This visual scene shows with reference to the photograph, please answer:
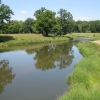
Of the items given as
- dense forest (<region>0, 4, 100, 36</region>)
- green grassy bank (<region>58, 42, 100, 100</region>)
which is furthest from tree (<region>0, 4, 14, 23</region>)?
green grassy bank (<region>58, 42, 100, 100</region>)

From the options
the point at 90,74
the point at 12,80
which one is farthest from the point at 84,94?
the point at 12,80

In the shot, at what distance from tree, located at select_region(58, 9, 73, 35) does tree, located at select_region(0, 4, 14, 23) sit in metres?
35.0

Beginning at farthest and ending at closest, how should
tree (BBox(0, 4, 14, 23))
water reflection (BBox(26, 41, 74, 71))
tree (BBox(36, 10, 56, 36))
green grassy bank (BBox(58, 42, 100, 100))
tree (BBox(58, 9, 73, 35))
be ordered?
tree (BBox(58, 9, 73, 35)) → tree (BBox(36, 10, 56, 36)) → tree (BBox(0, 4, 14, 23)) → water reflection (BBox(26, 41, 74, 71)) → green grassy bank (BBox(58, 42, 100, 100))

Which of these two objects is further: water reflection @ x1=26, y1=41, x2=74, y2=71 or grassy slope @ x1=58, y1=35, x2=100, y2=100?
water reflection @ x1=26, y1=41, x2=74, y2=71

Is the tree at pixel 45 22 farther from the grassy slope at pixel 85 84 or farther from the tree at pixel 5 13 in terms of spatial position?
the grassy slope at pixel 85 84

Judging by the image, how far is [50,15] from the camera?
219 ft

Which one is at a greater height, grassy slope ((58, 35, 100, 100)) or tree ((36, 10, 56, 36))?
tree ((36, 10, 56, 36))

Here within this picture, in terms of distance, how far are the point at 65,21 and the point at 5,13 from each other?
38.1 meters

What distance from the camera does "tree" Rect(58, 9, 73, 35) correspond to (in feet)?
252

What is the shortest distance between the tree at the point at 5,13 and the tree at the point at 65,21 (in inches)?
1376

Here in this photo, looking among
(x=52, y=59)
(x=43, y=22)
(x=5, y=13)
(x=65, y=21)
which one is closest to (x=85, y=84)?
(x=52, y=59)

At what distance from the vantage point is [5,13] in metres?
45.2

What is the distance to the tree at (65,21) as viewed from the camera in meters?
76.9

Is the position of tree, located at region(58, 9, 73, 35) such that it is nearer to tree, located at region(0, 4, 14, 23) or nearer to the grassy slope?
tree, located at region(0, 4, 14, 23)
